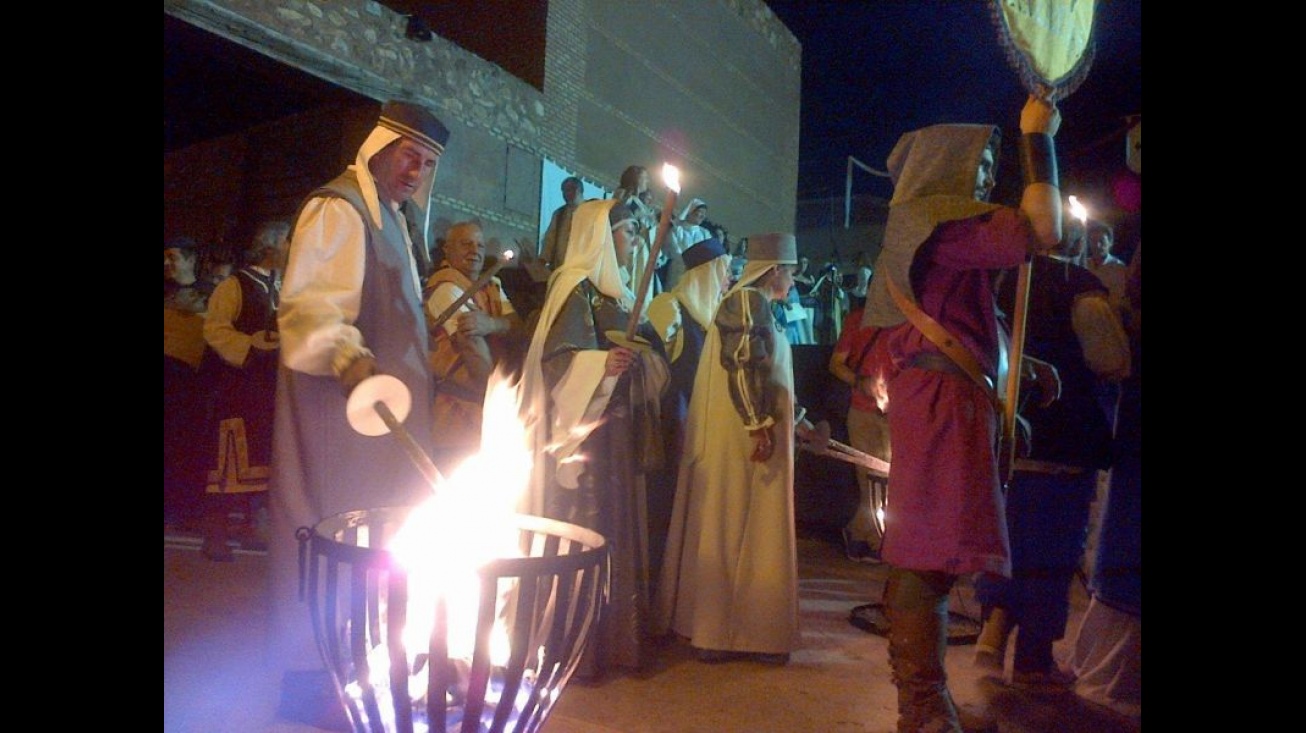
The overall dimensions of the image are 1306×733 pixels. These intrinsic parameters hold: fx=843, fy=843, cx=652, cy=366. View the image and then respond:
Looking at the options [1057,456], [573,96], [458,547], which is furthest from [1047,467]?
[573,96]

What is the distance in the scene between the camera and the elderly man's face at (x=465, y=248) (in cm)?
488

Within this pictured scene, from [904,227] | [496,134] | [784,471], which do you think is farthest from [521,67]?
[904,227]

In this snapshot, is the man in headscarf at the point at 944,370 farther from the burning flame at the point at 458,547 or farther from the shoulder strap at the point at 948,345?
the burning flame at the point at 458,547

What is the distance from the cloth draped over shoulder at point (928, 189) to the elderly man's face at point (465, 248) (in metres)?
2.70

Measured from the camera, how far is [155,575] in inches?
60.2

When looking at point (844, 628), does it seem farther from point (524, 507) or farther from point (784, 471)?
point (524, 507)

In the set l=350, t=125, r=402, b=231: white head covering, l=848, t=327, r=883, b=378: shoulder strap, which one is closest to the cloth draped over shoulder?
l=848, t=327, r=883, b=378: shoulder strap

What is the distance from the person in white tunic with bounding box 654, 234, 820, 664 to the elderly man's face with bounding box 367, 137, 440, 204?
5.85 ft

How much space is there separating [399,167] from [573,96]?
764 cm

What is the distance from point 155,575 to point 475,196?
22.8ft

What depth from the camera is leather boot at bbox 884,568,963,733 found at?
2.71 m

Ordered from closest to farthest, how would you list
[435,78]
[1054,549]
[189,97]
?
[1054,549]
[435,78]
[189,97]

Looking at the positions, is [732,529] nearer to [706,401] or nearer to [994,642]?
[706,401]

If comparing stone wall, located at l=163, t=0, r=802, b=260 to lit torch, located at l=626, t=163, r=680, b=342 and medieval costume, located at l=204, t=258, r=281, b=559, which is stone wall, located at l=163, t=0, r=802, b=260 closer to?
medieval costume, located at l=204, t=258, r=281, b=559
